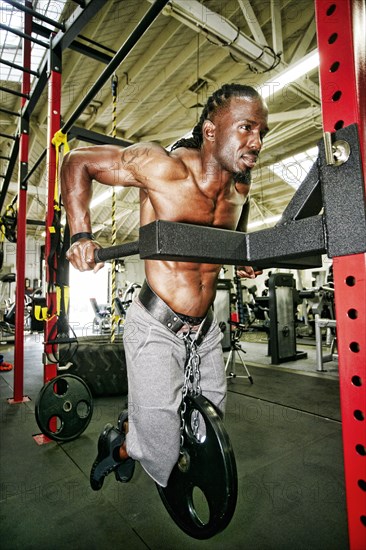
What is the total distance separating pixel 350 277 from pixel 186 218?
76 centimetres

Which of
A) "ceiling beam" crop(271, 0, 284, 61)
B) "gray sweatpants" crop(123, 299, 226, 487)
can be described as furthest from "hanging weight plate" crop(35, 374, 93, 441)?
"ceiling beam" crop(271, 0, 284, 61)

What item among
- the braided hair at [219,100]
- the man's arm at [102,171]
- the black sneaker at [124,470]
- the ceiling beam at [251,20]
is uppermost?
the ceiling beam at [251,20]

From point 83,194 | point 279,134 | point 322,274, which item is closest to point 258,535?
Result: point 83,194

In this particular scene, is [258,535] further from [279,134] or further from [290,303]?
[279,134]

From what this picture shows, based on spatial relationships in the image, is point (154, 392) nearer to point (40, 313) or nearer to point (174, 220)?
point (174, 220)

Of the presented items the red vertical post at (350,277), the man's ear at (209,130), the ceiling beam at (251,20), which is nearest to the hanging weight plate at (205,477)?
the red vertical post at (350,277)

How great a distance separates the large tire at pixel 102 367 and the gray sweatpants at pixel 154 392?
7.04ft

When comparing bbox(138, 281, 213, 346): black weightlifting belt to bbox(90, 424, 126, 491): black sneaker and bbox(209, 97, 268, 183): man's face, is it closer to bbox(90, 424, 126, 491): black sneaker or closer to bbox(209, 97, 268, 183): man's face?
bbox(209, 97, 268, 183): man's face

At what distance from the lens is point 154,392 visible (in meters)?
1.12

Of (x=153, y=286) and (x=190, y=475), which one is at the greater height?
(x=153, y=286)

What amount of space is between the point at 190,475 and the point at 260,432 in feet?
5.14

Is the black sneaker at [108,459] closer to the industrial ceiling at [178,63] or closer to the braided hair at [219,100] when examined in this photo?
the braided hair at [219,100]

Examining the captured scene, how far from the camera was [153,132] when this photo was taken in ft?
22.3

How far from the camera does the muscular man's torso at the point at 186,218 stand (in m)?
1.18
